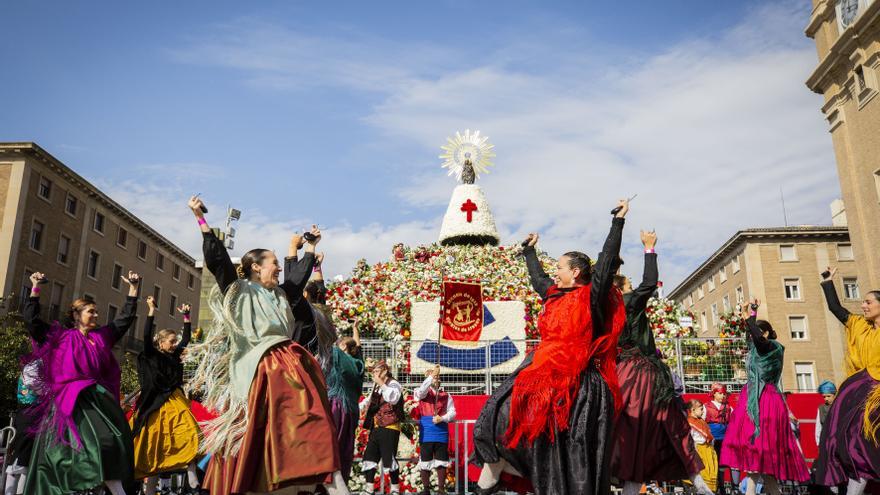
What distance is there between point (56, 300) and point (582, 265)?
3690 cm

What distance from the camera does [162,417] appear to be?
7.80 metres

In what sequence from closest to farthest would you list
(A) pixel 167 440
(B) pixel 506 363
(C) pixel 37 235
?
(A) pixel 167 440 → (B) pixel 506 363 → (C) pixel 37 235

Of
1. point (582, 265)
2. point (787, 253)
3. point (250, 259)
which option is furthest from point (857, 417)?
point (787, 253)

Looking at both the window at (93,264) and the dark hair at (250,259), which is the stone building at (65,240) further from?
the dark hair at (250,259)

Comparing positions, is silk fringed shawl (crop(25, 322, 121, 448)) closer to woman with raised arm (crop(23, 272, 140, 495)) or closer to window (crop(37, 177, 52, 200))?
woman with raised arm (crop(23, 272, 140, 495))

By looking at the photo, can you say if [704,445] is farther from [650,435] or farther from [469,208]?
[469,208]

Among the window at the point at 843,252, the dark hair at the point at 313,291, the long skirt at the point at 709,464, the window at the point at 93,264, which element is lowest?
the long skirt at the point at 709,464

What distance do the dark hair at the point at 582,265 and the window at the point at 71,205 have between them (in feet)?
125

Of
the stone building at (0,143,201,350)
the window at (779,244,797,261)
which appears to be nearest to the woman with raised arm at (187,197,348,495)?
the stone building at (0,143,201,350)

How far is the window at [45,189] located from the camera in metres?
34.7

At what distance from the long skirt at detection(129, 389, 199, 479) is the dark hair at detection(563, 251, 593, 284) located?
501 centimetres

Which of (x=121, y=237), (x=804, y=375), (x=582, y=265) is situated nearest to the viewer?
(x=582, y=265)

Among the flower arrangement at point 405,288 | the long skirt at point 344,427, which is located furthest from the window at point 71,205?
the long skirt at point 344,427

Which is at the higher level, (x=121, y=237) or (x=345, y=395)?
(x=121, y=237)
